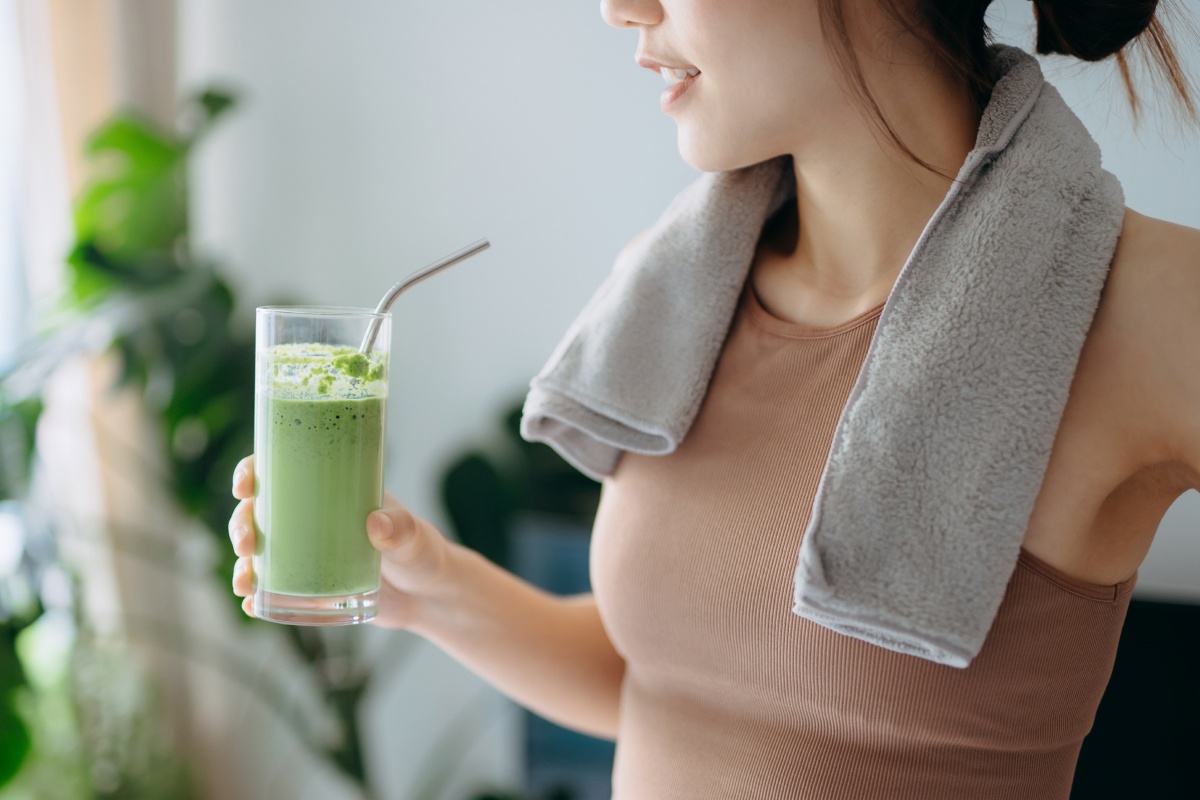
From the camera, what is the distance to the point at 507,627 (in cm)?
107

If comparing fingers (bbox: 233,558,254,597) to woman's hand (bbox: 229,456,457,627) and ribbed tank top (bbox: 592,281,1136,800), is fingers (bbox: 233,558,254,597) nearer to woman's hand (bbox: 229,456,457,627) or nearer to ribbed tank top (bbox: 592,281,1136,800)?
woman's hand (bbox: 229,456,457,627)

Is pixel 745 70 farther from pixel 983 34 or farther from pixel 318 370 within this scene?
Result: pixel 318 370

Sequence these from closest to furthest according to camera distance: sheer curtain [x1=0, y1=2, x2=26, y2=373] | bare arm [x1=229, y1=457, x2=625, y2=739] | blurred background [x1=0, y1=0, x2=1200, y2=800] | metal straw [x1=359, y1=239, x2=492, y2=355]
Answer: metal straw [x1=359, y1=239, x2=492, y2=355] → bare arm [x1=229, y1=457, x2=625, y2=739] → blurred background [x1=0, y1=0, x2=1200, y2=800] → sheer curtain [x1=0, y1=2, x2=26, y2=373]

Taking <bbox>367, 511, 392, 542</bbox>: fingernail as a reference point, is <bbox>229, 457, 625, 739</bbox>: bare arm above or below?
below

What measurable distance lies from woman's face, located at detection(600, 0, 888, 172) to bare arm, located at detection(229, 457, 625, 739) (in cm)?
44

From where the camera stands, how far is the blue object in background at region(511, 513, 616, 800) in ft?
5.70

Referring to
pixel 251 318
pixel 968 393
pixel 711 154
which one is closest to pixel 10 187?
pixel 251 318

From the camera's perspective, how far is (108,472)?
88.0 inches

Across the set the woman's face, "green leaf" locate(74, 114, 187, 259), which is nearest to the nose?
the woman's face

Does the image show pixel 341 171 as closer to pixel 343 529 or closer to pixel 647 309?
pixel 647 309

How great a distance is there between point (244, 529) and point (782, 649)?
1.47 feet

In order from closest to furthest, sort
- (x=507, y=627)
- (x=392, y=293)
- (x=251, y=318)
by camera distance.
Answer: (x=392, y=293)
(x=507, y=627)
(x=251, y=318)

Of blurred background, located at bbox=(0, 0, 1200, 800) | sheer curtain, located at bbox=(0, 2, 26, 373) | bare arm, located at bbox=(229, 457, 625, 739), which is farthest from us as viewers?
sheer curtain, located at bbox=(0, 2, 26, 373)

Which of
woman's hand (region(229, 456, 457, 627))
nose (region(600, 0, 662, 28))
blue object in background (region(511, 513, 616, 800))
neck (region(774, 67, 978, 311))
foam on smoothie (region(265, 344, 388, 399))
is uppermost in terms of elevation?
nose (region(600, 0, 662, 28))
